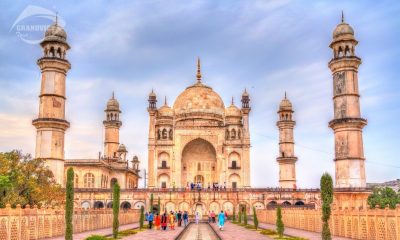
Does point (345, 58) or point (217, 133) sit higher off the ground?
point (345, 58)

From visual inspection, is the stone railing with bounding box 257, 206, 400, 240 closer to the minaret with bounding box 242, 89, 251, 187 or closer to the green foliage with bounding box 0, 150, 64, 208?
the green foliage with bounding box 0, 150, 64, 208

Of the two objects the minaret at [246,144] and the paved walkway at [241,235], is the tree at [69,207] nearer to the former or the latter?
the paved walkway at [241,235]

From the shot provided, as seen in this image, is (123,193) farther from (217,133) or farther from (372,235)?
(372,235)

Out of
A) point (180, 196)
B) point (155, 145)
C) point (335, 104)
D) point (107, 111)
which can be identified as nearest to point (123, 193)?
point (180, 196)

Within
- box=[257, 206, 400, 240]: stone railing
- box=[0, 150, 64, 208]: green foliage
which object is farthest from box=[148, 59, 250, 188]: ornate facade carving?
box=[257, 206, 400, 240]: stone railing

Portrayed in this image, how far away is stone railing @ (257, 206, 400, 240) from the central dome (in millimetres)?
27651

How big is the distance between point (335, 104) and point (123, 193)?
19148 millimetres

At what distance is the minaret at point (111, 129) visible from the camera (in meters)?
50.8

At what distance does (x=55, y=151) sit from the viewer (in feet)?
113

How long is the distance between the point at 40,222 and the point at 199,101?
116 ft

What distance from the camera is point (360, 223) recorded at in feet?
60.1

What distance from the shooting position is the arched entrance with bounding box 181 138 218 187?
51.1 metres

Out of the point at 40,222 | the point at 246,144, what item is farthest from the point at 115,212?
the point at 246,144

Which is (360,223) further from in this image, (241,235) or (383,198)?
(383,198)
